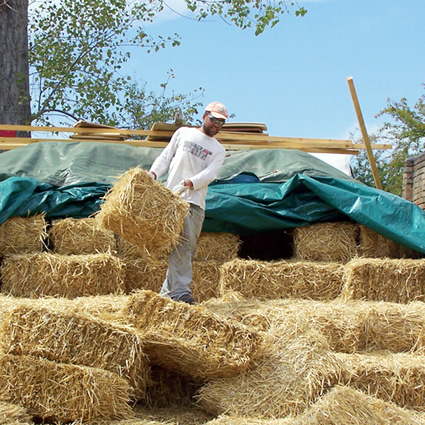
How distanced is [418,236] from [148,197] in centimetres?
270

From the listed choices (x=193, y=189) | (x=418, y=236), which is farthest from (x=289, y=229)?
(x=193, y=189)

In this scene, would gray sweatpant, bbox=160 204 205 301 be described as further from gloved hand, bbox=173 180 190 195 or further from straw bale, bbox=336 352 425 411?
straw bale, bbox=336 352 425 411

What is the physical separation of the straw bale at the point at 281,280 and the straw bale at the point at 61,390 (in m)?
2.22

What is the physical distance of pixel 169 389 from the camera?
4.38 meters

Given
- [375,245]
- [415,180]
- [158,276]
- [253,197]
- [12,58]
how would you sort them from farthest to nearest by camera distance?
[12,58]
[415,180]
[253,197]
[375,245]
[158,276]

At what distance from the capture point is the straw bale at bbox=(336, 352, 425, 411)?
14.1 ft

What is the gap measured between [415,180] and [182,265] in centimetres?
694

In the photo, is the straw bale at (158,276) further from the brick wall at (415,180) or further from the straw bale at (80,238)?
the brick wall at (415,180)

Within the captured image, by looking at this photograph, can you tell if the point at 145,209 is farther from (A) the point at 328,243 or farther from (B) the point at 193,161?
(A) the point at 328,243

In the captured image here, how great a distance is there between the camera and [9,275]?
5.58m

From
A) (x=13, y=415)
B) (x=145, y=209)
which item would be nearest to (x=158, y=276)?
(x=145, y=209)

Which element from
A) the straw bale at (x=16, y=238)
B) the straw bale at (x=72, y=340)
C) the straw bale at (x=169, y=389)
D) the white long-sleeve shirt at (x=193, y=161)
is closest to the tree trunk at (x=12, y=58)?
the straw bale at (x=16, y=238)

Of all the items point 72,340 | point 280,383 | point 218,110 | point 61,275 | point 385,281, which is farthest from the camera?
point 385,281

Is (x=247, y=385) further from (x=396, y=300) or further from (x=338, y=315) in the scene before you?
(x=396, y=300)
